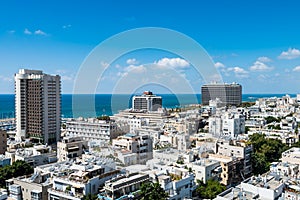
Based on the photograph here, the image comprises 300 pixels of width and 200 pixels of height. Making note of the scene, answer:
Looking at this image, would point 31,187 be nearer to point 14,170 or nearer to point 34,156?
point 14,170

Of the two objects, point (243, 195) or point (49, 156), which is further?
point (49, 156)

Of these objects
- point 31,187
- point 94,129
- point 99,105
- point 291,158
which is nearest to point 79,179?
point 31,187

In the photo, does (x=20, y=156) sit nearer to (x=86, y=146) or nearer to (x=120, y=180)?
(x=86, y=146)

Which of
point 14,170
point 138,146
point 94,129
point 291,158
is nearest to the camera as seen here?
point 14,170

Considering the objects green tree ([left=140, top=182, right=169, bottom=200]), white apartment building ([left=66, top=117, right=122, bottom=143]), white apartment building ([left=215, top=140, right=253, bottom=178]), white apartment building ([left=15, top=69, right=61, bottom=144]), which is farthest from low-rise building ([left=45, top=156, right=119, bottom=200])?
white apartment building ([left=15, top=69, right=61, bottom=144])

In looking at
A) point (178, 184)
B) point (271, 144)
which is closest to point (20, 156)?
point (178, 184)

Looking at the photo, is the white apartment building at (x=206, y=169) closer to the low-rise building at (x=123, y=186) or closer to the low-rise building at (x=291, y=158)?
the low-rise building at (x=123, y=186)
